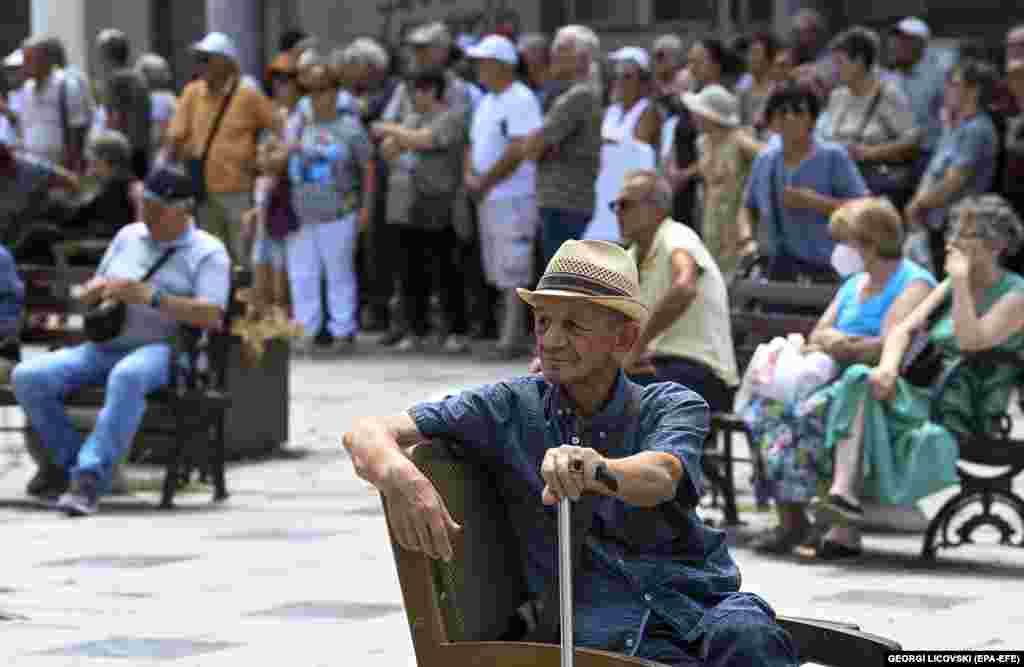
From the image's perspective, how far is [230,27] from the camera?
19.8 metres

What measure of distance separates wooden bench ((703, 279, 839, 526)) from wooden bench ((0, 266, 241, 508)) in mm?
2235

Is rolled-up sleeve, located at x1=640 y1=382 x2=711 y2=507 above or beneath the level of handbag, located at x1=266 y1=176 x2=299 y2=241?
above

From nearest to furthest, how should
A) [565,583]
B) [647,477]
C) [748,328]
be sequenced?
1. [565,583]
2. [647,477]
3. [748,328]

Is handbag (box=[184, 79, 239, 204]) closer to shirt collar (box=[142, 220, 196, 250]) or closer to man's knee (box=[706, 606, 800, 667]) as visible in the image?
shirt collar (box=[142, 220, 196, 250])

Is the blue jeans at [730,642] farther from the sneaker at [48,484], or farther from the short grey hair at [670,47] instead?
the short grey hair at [670,47]

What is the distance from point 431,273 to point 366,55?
191cm

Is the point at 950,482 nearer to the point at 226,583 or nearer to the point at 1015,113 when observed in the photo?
the point at 226,583

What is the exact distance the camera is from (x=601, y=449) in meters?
4.69

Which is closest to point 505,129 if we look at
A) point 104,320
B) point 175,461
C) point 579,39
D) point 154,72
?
point 579,39

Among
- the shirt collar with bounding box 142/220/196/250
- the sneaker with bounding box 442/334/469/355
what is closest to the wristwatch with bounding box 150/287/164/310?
the shirt collar with bounding box 142/220/196/250

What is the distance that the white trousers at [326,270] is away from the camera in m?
17.2

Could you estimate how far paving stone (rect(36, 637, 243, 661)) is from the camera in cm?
700

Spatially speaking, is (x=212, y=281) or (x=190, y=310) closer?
(x=190, y=310)

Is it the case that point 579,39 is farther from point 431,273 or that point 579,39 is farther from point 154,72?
point 154,72
